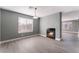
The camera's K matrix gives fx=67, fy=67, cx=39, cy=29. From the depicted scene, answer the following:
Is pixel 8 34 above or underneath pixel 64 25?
underneath

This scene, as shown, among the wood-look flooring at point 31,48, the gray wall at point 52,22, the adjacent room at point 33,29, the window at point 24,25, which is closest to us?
the wood-look flooring at point 31,48

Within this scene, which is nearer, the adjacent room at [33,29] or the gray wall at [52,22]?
the adjacent room at [33,29]

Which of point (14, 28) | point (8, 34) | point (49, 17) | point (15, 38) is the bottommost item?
point (15, 38)

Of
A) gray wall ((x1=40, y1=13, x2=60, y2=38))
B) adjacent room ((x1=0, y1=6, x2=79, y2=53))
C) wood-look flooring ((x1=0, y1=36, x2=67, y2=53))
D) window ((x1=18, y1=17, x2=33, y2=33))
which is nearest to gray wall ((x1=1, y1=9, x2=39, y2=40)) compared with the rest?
adjacent room ((x1=0, y1=6, x2=79, y2=53))

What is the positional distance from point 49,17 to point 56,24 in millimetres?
1529

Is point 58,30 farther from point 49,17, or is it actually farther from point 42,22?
point 42,22

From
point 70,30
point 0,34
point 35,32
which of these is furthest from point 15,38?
point 70,30

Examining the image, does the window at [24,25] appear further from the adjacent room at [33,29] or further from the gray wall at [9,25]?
the gray wall at [9,25]

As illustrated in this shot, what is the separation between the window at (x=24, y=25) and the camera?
7163 millimetres

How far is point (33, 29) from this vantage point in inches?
353

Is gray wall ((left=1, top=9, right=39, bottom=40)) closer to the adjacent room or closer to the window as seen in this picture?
the adjacent room

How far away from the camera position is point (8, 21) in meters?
5.72

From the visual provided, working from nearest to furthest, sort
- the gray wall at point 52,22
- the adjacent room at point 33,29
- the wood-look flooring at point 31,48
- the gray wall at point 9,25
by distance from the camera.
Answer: the wood-look flooring at point 31,48
the adjacent room at point 33,29
the gray wall at point 9,25
the gray wall at point 52,22

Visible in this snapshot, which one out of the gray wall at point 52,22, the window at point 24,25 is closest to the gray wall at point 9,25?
the window at point 24,25
